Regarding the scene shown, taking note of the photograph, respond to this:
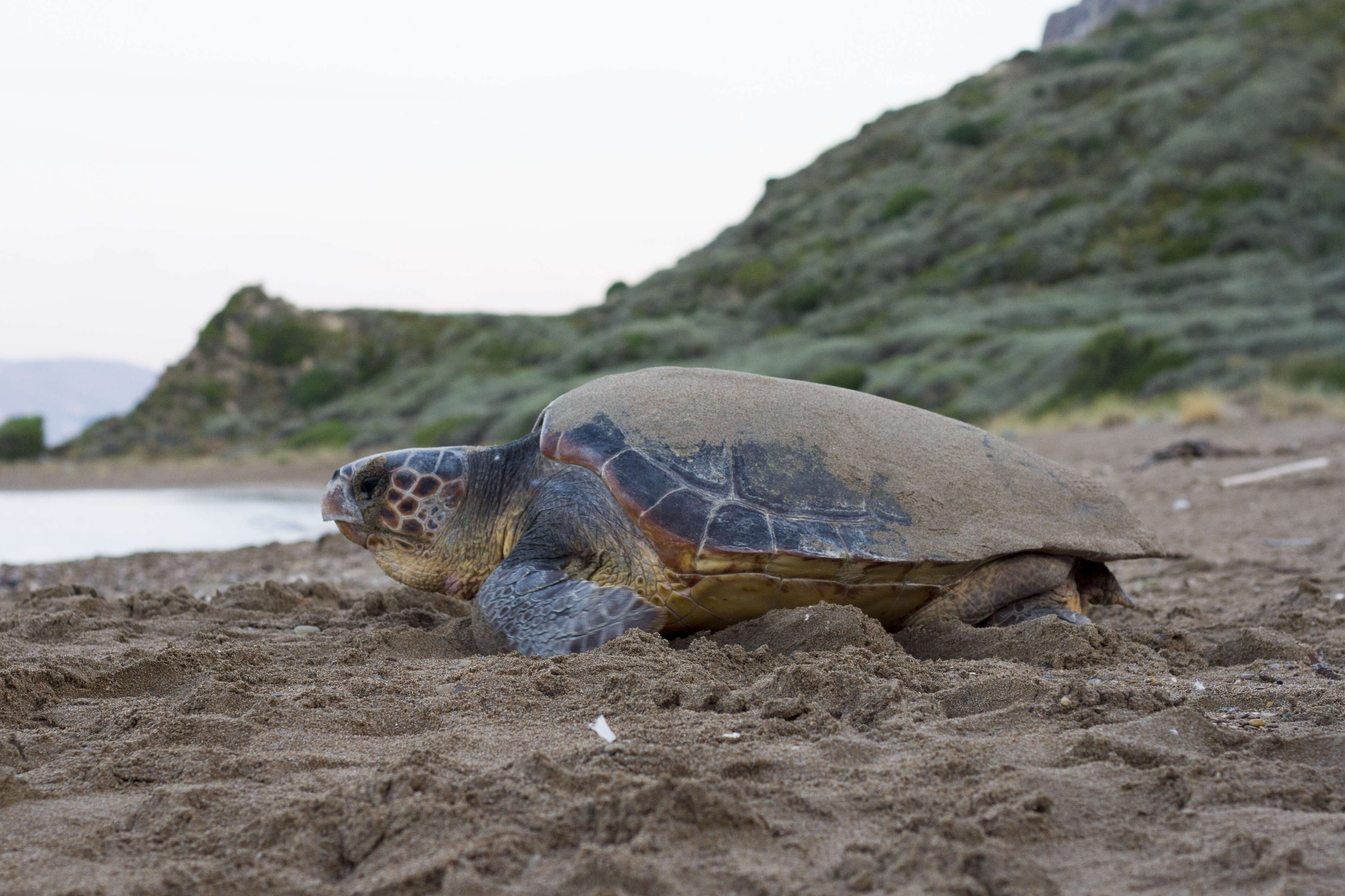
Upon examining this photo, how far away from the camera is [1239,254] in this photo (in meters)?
21.8

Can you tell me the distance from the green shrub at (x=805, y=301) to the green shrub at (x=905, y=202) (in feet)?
18.3

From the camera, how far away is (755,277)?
109 feet

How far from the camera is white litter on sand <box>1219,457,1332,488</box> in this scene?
7117 millimetres

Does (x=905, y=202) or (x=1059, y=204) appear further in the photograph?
(x=905, y=202)

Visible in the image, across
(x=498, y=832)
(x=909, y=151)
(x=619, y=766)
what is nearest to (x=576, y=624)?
(x=619, y=766)

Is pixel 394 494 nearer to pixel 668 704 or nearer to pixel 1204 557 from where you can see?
pixel 668 704

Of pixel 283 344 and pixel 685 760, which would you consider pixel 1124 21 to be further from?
pixel 685 760

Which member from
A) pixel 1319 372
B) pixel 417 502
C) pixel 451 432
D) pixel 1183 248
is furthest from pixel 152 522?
pixel 1183 248

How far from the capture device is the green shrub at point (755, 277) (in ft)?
108

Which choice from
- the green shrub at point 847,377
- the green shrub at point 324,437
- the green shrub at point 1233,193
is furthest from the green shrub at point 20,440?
the green shrub at point 1233,193

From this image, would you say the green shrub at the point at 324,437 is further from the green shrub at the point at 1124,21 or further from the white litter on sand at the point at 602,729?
the green shrub at the point at 1124,21

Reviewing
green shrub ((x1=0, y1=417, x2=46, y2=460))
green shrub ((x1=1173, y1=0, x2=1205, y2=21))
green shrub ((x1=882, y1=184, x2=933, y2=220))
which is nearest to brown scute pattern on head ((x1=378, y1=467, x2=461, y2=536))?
green shrub ((x1=0, y1=417, x2=46, y2=460))

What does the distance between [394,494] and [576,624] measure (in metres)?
1.21

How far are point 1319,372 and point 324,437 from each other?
23.6 metres
